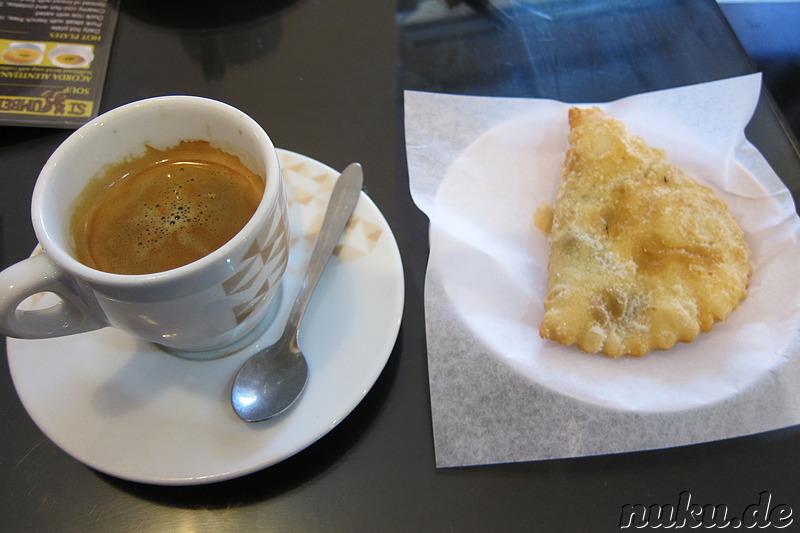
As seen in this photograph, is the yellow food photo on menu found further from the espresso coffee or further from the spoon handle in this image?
the spoon handle

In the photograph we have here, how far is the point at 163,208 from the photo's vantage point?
77 centimetres

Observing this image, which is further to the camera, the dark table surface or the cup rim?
the dark table surface

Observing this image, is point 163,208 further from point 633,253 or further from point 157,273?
point 633,253

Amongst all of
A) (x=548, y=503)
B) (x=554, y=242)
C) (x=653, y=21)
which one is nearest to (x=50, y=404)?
(x=548, y=503)

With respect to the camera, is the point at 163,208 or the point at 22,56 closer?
the point at 163,208

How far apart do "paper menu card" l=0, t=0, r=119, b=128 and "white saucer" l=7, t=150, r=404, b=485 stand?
1.90ft

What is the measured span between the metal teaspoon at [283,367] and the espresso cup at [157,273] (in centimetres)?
4

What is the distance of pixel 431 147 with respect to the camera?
104cm

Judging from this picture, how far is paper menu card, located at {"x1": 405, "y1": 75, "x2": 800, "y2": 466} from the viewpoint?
0.76 metres

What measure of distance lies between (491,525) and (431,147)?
0.63 meters

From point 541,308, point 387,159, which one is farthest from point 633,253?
point 387,159

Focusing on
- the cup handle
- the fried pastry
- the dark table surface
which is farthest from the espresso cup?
the fried pastry

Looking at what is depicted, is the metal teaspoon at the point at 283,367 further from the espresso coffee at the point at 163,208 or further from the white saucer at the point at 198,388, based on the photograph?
the espresso coffee at the point at 163,208

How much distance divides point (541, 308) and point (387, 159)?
404 millimetres
